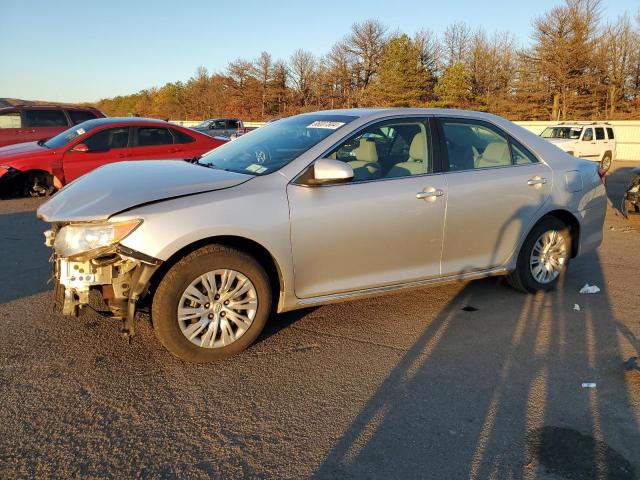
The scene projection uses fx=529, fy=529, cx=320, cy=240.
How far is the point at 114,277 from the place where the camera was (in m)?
3.41

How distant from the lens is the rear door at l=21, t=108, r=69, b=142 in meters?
13.0

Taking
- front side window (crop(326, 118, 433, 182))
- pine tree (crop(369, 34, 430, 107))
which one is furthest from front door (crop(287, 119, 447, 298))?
pine tree (crop(369, 34, 430, 107))

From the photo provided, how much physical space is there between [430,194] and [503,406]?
1.78 m

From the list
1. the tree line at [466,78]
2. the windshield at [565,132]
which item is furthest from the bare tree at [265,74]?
the windshield at [565,132]

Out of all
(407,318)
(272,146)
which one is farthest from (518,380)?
(272,146)

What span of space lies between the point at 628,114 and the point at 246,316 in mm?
43284

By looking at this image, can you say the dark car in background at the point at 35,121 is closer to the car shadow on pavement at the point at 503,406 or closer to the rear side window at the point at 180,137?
the rear side window at the point at 180,137

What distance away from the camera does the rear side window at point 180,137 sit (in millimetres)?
10570

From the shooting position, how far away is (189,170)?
13.5 feet

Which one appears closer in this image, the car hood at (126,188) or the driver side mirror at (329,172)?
the car hood at (126,188)

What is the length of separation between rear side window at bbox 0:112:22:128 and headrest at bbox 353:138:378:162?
11.8 metres

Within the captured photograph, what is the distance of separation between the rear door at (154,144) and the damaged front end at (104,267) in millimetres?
7092

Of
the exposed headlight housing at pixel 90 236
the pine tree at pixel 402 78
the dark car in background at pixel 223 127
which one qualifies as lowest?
the exposed headlight housing at pixel 90 236

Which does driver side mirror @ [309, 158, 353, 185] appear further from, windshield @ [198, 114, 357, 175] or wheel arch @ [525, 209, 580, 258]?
wheel arch @ [525, 209, 580, 258]
